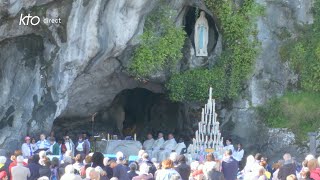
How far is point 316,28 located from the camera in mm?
35844

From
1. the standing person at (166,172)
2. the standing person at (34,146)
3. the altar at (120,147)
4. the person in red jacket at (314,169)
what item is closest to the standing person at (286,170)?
the person in red jacket at (314,169)

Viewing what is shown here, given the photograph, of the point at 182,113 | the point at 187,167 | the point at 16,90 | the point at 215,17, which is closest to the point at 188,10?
the point at 215,17

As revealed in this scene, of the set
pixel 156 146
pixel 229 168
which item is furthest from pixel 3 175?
pixel 156 146

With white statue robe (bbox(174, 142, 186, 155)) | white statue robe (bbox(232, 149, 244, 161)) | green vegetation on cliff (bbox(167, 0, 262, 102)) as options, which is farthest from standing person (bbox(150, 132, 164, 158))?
white statue robe (bbox(232, 149, 244, 161))

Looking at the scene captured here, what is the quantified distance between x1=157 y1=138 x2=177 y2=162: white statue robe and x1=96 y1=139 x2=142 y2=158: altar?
0.65m

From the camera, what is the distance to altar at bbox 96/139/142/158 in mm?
34344

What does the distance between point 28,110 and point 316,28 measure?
9.43 m

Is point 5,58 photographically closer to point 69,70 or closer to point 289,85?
point 69,70

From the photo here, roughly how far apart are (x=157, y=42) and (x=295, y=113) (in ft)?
15.5

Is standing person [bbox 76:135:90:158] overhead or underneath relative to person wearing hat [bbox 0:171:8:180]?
overhead

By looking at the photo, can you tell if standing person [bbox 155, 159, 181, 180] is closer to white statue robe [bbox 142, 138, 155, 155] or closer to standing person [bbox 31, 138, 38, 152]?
standing person [bbox 31, 138, 38, 152]

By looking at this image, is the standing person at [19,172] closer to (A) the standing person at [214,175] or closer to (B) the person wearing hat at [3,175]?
(B) the person wearing hat at [3,175]

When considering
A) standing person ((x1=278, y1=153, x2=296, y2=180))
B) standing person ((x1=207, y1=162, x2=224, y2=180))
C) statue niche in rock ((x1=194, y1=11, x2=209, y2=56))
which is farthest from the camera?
statue niche in rock ((x1=194, y1=11, x2=209, y2=56))

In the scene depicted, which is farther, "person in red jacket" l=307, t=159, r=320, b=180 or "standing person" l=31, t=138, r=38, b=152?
"standing person" l=31, t=138, r=38, b=152
